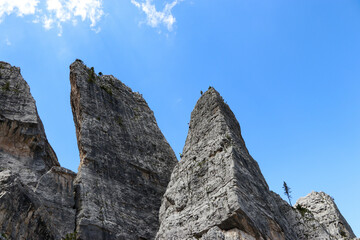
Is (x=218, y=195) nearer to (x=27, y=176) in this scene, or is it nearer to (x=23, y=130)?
(x=27, y=176)

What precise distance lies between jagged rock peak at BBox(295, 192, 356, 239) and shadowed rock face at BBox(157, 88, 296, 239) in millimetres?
6351

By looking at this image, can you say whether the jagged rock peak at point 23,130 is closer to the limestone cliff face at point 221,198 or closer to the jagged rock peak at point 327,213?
the limestone cliff face at point 221,198

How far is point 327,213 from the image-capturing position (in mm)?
26219

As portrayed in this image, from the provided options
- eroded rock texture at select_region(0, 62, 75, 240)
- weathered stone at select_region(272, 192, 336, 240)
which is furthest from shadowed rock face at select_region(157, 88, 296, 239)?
eroded rock texture at select_region(0, 62, 75, 240)

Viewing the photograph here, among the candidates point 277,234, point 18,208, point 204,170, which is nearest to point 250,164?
point 204,170

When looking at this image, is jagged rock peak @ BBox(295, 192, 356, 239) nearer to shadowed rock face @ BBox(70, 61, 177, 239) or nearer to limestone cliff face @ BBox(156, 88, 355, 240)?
limestone cliff face @ BBox(156, 88, 355, 240)

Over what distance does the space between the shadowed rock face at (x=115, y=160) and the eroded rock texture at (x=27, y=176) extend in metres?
1.12

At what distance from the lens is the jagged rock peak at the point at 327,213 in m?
24.9

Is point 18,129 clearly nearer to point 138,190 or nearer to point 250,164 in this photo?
point 138,190

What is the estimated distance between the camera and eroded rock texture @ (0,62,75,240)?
59.9 feet

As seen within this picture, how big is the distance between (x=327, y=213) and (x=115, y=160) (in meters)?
14.7

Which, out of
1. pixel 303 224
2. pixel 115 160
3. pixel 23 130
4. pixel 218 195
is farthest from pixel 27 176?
pixel 303 224

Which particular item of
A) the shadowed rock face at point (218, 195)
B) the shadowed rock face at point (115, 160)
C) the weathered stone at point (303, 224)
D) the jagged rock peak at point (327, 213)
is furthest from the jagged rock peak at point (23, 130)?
the jagged rock peak at point (327, 213)

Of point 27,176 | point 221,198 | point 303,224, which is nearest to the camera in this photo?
point 221,198
